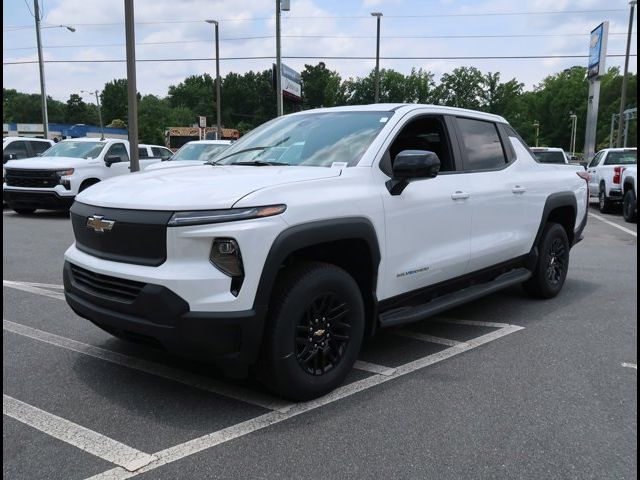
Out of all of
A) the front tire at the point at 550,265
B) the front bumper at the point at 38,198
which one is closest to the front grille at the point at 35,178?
the front bumper at the point at 38,198

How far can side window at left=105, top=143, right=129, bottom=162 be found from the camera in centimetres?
1473

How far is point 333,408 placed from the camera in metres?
3.44

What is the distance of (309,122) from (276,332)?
2054 millimetres

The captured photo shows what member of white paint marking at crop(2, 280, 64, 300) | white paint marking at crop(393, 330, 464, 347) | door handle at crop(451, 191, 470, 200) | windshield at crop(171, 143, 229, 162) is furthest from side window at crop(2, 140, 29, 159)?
door handle at crop(451, 191, 470, 200)

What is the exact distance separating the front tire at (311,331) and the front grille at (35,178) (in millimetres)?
11151

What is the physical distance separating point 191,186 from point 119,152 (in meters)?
12.7

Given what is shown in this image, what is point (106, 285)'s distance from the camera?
3.40 metres

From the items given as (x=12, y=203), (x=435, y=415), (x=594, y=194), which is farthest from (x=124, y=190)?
(x=594, y=194)

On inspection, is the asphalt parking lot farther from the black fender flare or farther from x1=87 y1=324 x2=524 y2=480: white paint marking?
the black fender flare

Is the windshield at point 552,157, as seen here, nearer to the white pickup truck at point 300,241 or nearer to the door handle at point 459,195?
the white pickup truck at point 300,241

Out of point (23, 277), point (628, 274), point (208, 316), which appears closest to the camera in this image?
point (208, 316)

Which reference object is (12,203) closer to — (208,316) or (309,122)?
(309,122)

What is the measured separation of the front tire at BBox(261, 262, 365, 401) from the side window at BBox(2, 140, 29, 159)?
1573cm

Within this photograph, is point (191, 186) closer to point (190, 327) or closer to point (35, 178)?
point (190, 327)
